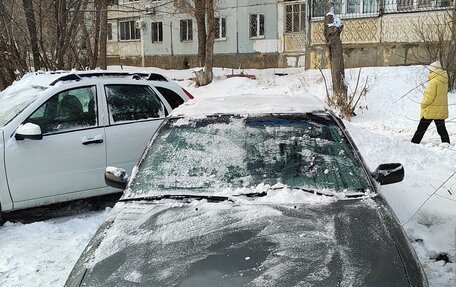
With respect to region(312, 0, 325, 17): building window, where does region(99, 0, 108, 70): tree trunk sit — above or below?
below

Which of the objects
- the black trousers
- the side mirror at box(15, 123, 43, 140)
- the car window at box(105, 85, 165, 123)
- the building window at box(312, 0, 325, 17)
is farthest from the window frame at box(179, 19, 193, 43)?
the side mirror at box(15, 123, 43, 140)

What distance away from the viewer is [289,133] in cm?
355

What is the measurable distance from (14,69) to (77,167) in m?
6.82

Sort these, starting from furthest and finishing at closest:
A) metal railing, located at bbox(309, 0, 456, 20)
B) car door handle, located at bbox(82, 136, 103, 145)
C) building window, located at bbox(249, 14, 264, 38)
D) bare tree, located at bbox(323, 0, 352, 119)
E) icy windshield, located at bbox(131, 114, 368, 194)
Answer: building window, located at bbox(249, 14, 264, 38) → metal railing, located at bbox(309, 0, 456, 20) → bare tree, located at bbox(323, 0, 352, 119) → car door handle, located at bbox(82, 136, 103, 145) → icy windshield, located at bbox(131, 114, 368, 194)

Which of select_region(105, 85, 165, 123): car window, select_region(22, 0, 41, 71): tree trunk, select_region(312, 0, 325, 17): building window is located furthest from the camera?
select_region(312, 0, 325, 17): building window

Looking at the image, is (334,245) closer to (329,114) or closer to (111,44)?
(329,114)

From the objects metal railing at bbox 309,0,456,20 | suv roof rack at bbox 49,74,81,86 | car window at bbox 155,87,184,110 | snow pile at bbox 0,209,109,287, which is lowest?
snow pile at bbox 0,209,109,287

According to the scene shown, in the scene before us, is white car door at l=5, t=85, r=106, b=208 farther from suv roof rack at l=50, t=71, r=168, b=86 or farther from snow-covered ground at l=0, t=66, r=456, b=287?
snow-covered ground at l=0, t=66, r=456, b=287

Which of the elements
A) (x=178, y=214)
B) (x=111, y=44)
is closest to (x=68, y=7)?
(x=178, y=214)

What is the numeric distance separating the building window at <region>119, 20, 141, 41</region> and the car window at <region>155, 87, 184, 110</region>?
3091 centimetres

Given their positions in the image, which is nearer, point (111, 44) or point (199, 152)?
point (199, 152)

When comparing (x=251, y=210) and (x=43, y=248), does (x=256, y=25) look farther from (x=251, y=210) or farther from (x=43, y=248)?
(x=251, y=210)

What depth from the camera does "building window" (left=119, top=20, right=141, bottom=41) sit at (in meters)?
36.1

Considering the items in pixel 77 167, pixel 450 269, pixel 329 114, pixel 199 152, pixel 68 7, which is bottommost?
pixel 450 269
